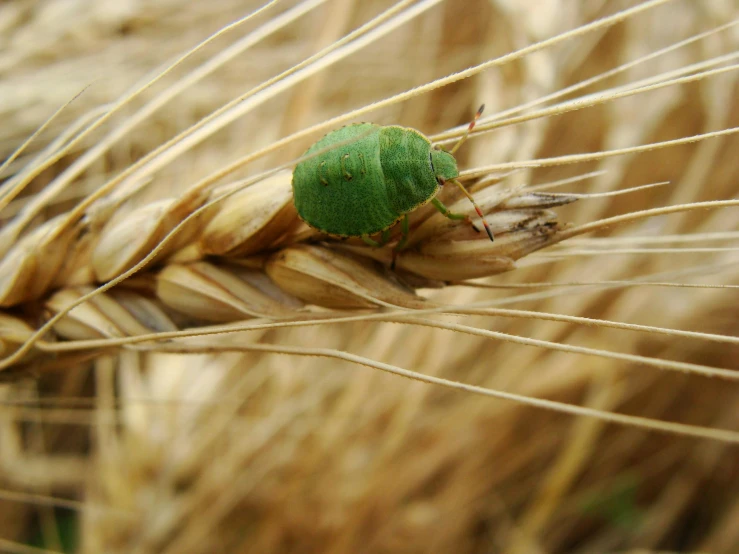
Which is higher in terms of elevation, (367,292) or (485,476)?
(367,292)

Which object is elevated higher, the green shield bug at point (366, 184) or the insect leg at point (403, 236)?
the green shield bug at point (366, 184)

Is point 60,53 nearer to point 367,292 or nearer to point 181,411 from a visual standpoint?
point 181,411

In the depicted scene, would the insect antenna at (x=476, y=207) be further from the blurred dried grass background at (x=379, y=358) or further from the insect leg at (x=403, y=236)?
the blurred dried grass background at (x=379, y=358)

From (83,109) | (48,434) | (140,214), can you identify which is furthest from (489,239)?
(48,434)

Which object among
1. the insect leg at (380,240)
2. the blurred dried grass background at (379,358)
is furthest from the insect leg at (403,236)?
the blurred dried grass background at (379,358)

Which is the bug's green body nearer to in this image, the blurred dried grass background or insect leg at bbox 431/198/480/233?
insect leg at bbox 431/198/480/233

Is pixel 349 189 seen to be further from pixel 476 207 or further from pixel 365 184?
pixel 476 207

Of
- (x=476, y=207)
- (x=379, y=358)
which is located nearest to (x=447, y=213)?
(x=476, y=207)

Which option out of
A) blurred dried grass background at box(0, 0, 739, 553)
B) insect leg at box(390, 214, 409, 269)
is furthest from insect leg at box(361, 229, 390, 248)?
blurred dried grass background at box(0, 0, 739, 553)
